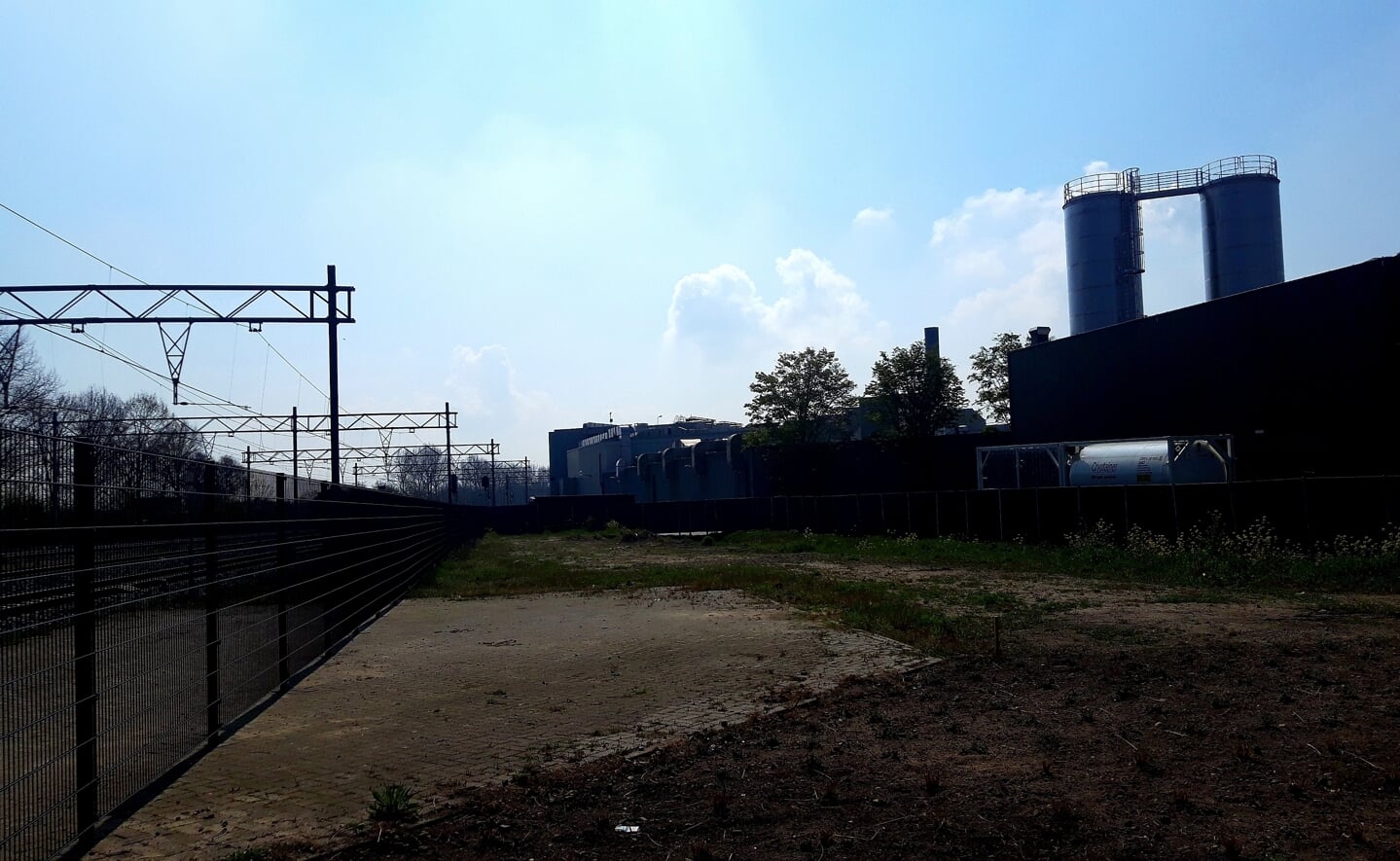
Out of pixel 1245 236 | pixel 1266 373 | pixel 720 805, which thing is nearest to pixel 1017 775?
pixel 720 805

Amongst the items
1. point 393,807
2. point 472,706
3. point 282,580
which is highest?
point 282,580

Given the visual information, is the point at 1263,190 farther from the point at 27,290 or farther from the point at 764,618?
the point at 27,290

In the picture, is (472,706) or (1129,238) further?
(1129,238)

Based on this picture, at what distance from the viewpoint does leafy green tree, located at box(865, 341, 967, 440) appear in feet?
186

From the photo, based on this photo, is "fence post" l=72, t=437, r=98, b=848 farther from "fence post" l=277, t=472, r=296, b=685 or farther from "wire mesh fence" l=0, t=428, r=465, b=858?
"fence post" l=277, t=472, r=296, b=685

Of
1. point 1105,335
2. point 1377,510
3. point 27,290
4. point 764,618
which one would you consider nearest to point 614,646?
point 764,618

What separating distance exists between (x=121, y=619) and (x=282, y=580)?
3942mm

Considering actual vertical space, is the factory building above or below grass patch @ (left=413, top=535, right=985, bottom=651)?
above

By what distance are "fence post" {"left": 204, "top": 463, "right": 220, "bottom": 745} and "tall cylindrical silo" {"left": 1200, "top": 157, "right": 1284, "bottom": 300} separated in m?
50.5

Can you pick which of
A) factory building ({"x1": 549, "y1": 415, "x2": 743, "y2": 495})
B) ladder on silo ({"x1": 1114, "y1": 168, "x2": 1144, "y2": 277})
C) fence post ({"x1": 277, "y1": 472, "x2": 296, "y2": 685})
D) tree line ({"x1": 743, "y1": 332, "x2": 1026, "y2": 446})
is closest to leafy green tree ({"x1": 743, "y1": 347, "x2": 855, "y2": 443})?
tree line ({"x1": 743, "y1": 332, "x2": 1026, "y2": 446})

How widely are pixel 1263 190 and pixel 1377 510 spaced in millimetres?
36872

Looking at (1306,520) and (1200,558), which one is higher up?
(1306,520)

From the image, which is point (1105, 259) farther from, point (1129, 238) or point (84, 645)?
point (84, 645)

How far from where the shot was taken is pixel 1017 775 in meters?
6.12
